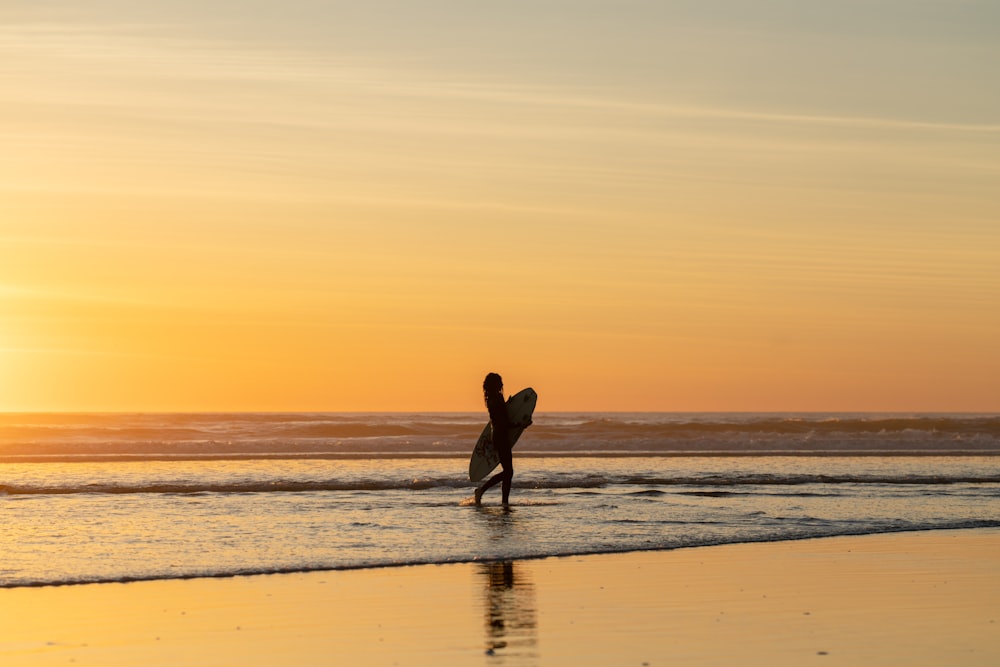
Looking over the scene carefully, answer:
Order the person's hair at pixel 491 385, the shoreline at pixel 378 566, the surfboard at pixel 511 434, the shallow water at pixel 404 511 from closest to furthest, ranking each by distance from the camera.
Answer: the shoreline at pixel 378 566 < the shallow water at pixel 404 511 < the person's hair at pixel 491 385 < the surfboard at pixel 511 434

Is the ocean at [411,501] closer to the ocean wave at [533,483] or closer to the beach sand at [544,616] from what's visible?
the ocean wave at [533,483]

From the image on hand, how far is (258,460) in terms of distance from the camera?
3438 cm

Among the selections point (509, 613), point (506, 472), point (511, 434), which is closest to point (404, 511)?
point (506, 472)

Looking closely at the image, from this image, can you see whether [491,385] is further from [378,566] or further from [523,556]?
[378,566]

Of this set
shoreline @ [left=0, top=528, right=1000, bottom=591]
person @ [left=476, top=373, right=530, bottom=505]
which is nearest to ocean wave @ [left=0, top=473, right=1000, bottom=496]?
person @ [left=476, top=373, right=530, bottom=505]

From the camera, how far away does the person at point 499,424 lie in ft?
66.0

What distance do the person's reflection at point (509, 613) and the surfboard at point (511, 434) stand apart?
8.85 metres

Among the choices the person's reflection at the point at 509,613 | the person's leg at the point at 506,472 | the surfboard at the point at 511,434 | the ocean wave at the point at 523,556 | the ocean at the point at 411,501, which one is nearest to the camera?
the person's reflection at the point at 509,613

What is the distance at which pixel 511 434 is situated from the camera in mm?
21203

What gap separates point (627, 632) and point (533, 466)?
22316 mm

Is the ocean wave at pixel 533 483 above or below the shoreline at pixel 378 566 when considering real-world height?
above

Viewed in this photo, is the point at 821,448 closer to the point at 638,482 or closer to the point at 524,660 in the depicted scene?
the point at 638,482

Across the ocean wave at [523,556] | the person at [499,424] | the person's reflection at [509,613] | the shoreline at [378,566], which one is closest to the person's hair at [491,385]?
the person at [499,424]

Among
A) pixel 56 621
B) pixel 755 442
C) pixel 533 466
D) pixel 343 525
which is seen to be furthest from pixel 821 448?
pixel 56 621
